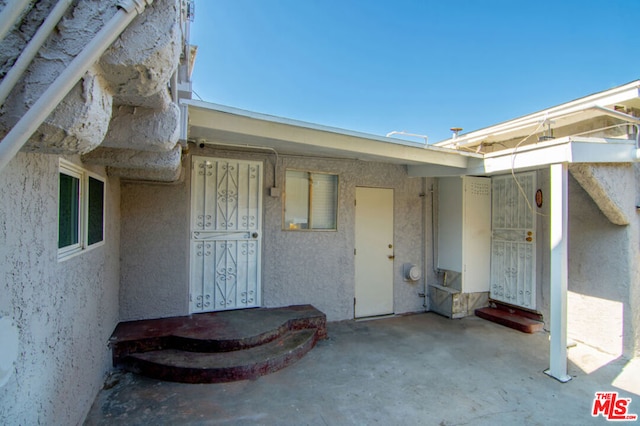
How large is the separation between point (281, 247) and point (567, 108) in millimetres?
5356

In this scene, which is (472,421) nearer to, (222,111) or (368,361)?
(368,361)

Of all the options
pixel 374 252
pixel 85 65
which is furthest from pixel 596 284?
pixel 85 65

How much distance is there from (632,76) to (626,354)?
164 inches

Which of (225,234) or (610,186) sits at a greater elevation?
(610,186)

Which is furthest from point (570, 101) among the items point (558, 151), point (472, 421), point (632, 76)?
point (472, 421)

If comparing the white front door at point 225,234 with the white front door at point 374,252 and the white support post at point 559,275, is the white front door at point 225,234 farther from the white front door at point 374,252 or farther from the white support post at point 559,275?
the white support post at point 559,275

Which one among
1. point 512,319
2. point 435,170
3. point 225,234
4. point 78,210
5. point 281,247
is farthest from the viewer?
point 435,170

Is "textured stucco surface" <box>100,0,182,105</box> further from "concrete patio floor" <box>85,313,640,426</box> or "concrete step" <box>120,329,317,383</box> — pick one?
"concrete step" <box>120,329,317,383</box>

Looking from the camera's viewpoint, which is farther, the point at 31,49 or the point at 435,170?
the point at 435,170

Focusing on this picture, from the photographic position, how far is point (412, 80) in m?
11.4

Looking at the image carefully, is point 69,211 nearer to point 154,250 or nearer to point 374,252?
point 154,250

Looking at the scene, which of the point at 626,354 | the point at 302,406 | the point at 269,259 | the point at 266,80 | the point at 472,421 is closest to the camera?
the point at 472,421

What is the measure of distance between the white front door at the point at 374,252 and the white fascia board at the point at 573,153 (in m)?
2.47

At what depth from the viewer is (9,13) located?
0.88m
